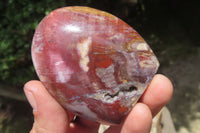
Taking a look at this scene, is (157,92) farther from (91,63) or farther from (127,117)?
(91,63)

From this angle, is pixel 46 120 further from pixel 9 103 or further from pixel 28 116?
pixel 9 103

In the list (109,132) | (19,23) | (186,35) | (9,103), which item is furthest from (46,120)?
(186,35)

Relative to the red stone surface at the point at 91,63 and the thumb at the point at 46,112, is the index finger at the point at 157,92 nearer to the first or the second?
the red stone surface at the point at 91,63

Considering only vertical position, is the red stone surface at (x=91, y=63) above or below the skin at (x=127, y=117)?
above

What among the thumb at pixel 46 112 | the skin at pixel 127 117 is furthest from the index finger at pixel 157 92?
the thumb at pixel 46 112

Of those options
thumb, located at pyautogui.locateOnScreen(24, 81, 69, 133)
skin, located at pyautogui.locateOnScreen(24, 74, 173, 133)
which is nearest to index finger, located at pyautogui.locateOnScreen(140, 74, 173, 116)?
skin, located at pyautogui.locateOnScreen(24, 74, 173, 133)

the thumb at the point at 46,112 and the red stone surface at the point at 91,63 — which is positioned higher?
the red stone surface at the point at 91,63

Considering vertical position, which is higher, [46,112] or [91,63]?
[91,63]

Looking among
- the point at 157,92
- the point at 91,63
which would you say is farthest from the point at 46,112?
the point at 157,92
